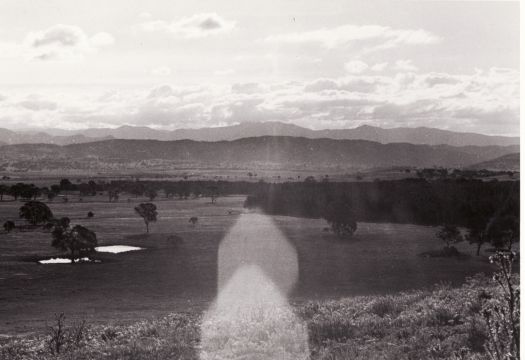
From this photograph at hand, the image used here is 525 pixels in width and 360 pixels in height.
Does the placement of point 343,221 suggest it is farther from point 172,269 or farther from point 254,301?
point 254,301

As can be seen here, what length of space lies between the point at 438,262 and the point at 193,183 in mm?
103622

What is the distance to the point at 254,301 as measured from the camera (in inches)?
1599

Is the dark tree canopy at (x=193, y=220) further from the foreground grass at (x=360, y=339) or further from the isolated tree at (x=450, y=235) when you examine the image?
the foreground grass at (x=360, y=339)

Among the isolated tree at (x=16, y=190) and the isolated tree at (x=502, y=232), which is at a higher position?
the isolated tree at (x=16, y=190)

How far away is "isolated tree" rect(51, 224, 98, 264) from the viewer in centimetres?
7038

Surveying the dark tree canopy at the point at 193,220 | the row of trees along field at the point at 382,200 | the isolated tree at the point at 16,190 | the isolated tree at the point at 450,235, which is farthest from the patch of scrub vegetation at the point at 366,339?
the isolated tree at the point at 16,190

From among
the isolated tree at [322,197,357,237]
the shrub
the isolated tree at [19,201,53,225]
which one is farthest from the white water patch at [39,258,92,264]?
the shrub

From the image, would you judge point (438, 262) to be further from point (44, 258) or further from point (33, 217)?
point (33, 217)

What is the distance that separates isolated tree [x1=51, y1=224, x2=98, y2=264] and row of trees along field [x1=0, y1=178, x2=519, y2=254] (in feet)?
125

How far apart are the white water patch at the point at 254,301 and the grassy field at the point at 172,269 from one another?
1841 mm

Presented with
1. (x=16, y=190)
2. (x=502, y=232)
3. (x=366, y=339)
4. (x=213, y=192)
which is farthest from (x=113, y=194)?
(x=366, y=339)

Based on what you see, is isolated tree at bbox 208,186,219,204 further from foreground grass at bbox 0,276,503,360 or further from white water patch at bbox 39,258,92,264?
foreground grass at bbox 0,276,503,360

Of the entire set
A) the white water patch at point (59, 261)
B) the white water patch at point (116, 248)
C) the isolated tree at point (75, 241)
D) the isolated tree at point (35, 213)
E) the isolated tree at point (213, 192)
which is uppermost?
the isolated tree at point (213, 192)

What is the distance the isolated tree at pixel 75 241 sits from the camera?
7038cm
